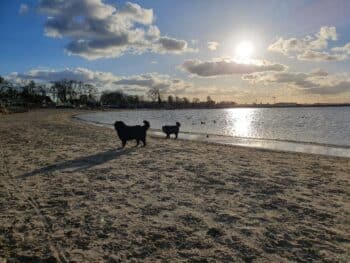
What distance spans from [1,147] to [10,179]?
266 inches

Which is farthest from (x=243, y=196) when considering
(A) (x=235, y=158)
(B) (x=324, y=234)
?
(A) (x=235, y=158)

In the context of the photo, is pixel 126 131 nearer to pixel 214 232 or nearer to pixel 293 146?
pixel 214 232

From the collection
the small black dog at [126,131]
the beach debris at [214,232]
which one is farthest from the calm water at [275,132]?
the beach debris at [214,232]

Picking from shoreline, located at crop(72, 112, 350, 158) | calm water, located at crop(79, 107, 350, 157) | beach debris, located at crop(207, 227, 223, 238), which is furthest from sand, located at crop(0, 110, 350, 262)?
calm water, located at crop(79, 107, 350, 157)

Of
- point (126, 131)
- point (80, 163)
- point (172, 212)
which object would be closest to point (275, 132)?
point (126, 131)

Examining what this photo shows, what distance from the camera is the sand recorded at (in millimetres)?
4266

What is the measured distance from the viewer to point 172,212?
5762mm

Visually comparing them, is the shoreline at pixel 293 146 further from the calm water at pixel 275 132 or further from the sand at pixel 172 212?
the sand at pixel 172 212

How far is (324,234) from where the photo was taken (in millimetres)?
4840

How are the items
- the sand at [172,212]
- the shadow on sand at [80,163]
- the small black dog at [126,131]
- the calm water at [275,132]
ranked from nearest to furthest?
the sand at [172,212]
the shadow on sand at [80,163]
the small black dog at [126,131]
the calm water at [275,132]

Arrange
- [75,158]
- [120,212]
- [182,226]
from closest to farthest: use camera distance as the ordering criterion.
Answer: [182,226] < [120,212] < [75,158]

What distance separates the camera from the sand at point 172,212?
427 cm

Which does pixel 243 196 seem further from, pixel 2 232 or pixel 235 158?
pixel 235 158

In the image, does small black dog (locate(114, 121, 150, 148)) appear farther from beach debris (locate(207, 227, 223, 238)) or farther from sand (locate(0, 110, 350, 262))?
beach debris (locate(207, 227, 223, 238))
